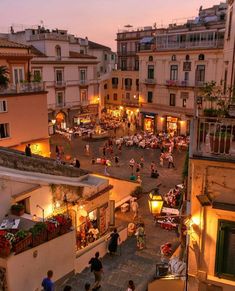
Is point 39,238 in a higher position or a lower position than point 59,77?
lower

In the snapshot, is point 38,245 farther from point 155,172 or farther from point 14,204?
point 155,172

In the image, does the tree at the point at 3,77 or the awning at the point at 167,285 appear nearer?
the awning at the point at 167,285

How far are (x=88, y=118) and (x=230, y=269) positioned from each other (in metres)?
42.5

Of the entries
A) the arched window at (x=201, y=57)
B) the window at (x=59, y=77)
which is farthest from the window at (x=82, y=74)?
the arched window at (x=201, y=57)

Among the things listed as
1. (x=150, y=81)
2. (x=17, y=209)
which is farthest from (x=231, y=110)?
(x=150, y=81)

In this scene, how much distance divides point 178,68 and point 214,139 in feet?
119

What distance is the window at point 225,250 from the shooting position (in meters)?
6.92

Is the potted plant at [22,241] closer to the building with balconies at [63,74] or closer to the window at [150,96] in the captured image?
the building with balconies at [63,74]

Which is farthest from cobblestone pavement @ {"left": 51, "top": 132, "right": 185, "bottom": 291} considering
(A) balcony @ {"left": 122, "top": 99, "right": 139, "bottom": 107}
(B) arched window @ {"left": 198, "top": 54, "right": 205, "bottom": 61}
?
(A) balcony @ {"left": 122, "top": 99, "right": 139, "bottom": 107}

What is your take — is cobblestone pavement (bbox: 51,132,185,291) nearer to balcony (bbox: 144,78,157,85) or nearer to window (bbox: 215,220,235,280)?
window (bbox: 215,220,235,280)

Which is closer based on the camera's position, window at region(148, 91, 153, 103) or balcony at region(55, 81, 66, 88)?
balcony at region(55, 81, 66, 88)

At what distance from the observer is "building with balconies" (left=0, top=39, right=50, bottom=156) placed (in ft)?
82.9

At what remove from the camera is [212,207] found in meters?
6.80

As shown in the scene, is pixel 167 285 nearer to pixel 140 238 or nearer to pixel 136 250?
pixel 140 238
